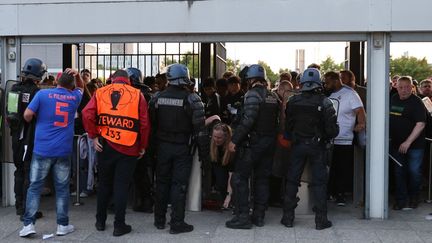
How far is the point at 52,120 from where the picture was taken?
20.2 ft

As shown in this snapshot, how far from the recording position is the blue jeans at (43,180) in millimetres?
6168

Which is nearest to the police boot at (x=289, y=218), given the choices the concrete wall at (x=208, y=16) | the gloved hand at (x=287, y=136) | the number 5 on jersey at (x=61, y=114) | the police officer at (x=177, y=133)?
the gloved hand at (x=287, y=136)

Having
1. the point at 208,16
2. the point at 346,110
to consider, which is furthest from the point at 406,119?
the point at 208,16

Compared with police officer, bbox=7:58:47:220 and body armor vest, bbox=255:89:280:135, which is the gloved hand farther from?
police officer, bbox=7:58:47:220

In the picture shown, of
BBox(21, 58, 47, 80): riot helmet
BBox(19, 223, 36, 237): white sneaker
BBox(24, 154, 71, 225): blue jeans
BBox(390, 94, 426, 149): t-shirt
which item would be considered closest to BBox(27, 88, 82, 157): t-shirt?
BBox(24, 154, 71, 225): blue jeans

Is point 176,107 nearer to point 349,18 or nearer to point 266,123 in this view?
point 266,123

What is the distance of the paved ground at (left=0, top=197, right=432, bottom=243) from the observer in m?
6.21

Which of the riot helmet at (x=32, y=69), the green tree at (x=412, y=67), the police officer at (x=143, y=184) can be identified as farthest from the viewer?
the green tree at (x=412, y=67)

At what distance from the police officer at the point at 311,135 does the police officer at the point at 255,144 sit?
0.82 ft

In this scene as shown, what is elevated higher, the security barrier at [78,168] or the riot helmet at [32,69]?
the riot helmet at [32,69]

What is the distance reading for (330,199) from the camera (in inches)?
324

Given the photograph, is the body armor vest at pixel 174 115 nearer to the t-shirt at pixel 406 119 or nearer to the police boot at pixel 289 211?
the police boot at pixel 289 211

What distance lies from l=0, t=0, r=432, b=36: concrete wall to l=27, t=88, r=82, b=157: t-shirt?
4.60 feet

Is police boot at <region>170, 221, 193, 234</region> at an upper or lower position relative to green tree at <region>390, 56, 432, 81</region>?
lower
